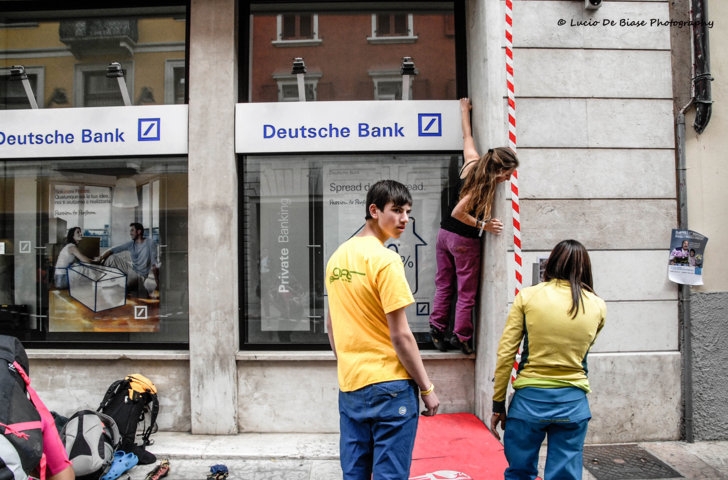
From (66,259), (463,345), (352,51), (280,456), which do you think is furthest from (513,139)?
(66,259)

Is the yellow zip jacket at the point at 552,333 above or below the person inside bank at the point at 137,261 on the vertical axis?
below

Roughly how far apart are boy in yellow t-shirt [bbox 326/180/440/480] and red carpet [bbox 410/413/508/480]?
1553 mm

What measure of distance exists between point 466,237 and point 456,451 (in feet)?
6.50

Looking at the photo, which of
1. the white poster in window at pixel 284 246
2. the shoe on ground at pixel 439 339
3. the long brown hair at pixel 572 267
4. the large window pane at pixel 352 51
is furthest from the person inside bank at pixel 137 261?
the long brown hair at pixel 572 267

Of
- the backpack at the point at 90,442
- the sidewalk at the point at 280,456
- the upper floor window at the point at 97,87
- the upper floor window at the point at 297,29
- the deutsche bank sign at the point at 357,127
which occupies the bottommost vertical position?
the sidewalk at the point at 280,456

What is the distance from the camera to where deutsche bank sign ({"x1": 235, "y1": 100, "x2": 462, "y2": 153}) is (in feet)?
19.0

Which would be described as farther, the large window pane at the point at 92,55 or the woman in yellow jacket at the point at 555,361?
the large window pane at the point at 92,55

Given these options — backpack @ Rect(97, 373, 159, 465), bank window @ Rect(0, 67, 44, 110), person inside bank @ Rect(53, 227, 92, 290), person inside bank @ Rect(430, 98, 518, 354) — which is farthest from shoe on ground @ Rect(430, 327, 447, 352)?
bank window @ Rect(0, 67, 44, 110)

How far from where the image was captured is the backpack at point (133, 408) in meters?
4.95

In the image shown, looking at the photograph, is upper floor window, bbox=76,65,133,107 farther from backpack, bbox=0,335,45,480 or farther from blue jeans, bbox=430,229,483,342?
backpack, bbox=0,335,45,480

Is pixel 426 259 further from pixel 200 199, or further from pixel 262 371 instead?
pixel 200 199

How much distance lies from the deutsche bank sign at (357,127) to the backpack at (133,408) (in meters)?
2.61

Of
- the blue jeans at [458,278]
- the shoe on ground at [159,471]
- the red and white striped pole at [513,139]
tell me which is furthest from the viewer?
the blue jeans at [458,278]

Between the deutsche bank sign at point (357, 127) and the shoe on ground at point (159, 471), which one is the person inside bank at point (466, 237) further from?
the shoe on ground at point (159, 471)
